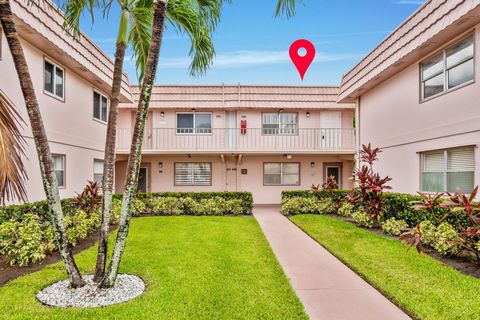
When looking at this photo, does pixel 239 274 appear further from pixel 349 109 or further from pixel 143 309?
pixel 349 109

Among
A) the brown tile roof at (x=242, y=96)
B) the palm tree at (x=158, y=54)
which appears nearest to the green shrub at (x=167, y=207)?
the brown tile roof at (x=242, y=96)

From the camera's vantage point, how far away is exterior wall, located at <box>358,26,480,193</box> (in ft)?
26.8

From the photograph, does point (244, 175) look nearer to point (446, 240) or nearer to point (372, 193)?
point (372, 193)

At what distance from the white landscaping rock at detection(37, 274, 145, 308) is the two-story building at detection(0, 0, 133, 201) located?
4.68m

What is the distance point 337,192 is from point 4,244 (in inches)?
464

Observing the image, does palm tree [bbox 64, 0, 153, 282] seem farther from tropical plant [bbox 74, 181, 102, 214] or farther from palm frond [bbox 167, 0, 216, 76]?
tropical plant [bbox 74, 181, 102, 214]

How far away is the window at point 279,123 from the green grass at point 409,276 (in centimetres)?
967

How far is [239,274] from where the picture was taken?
5.96 m

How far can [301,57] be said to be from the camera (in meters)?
10.2

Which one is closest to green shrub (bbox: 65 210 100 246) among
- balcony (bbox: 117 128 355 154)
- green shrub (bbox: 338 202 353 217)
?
balcony (bbox: 117 128 355 154)

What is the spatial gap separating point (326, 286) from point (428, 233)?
3.45 metres

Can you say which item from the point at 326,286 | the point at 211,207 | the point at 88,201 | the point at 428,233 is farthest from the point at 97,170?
the point at 428,233

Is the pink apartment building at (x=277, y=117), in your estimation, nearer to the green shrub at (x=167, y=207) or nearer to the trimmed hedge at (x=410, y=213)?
the trimmed hedge at (x=410, y=213)

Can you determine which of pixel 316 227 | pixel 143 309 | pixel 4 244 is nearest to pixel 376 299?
pixel 143 309
